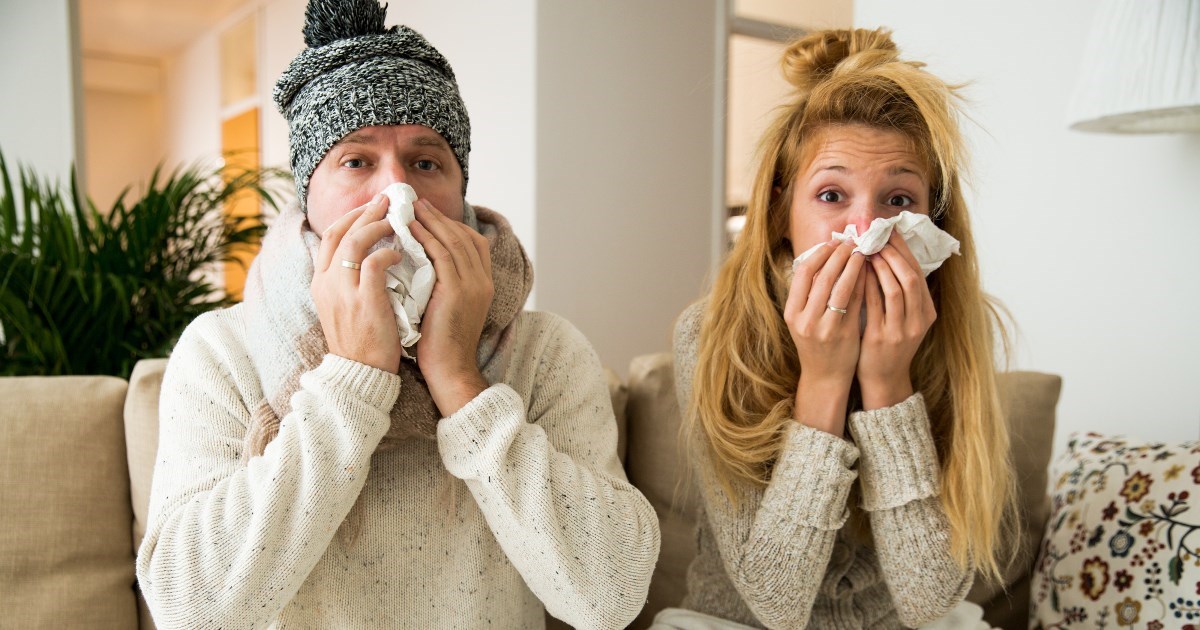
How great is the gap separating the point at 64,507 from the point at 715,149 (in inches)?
104

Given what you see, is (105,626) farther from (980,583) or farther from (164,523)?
(980,583)

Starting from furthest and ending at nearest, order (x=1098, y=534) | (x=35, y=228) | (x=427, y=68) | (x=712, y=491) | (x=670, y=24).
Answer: (x=670, y=24)
(x=35, y=228)
(x=1098, y=534)
(x=712, y=491)
(x=427, y=68)

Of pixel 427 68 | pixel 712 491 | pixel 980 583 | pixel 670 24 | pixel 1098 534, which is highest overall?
pixel 670 24

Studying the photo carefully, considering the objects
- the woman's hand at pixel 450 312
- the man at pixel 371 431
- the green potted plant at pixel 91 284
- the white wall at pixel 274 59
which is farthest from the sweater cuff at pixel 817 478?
the white wall at pixel 274 59

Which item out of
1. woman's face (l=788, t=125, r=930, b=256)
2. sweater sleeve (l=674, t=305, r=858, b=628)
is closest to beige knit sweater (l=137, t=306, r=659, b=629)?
sweater sleeve (l=674, t=305, r=858, b=628)

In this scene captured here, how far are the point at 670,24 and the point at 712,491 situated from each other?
2.31 meters

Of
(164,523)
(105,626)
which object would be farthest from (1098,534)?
(105,626)

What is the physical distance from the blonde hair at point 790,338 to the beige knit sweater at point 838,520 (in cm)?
4

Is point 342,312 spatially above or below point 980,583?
above

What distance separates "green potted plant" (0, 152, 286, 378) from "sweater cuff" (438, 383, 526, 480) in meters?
1.17

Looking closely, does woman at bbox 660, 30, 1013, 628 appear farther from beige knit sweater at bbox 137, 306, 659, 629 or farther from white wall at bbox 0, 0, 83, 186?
white wall at bbox 0, 0, 83, 186

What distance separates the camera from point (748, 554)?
1.17 meters

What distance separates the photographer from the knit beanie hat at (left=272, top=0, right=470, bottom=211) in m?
1.02

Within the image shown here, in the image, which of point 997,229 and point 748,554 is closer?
point 748,554
